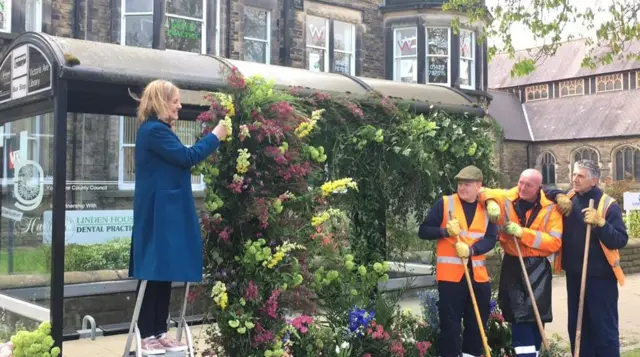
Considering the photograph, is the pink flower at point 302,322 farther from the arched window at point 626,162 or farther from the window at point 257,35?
the arched window at point 626,162

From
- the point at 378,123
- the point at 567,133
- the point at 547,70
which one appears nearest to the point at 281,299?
the point at 378,123

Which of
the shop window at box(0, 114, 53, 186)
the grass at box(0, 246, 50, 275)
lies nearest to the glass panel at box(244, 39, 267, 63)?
the shop window at box(0, 114, 53, 186)

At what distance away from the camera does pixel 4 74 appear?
600cm

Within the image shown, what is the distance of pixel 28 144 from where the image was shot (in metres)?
5.81

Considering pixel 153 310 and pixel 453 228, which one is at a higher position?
pixel 453 228

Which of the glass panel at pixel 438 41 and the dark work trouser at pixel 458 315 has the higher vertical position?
the glass panel at pixel 438 41

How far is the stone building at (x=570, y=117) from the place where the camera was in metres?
47.5

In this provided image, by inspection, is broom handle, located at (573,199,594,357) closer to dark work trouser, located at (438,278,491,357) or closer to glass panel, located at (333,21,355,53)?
dark work trouser, located at (438,278,491,357)

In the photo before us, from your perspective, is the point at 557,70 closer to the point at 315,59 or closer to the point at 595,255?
the point at 315,59

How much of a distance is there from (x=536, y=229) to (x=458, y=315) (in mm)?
1010

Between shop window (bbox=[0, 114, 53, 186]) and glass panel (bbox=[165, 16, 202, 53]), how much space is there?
1116 centimetres

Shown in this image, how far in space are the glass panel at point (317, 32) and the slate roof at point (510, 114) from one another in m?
33.1

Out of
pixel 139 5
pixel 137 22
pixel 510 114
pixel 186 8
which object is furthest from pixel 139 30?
pixel 510 114

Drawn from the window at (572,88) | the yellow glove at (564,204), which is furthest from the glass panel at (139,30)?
the window at (572,88)
